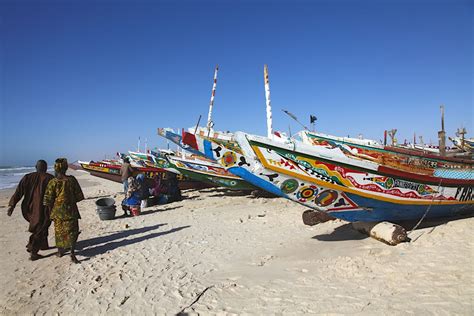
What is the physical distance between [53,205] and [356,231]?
5645 mm

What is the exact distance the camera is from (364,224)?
216 inches

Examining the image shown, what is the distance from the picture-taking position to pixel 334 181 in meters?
4.88

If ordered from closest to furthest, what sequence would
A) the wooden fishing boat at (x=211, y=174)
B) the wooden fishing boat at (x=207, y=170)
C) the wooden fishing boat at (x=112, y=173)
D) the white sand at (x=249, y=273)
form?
1. the white sand at (x=249, y=273)
2. the wooden fishing boat at (x=207, y=170)
3. the wooden fishing boat at (x=211, y=174)
4. the wooden fishing boat at (x=112, y=173)

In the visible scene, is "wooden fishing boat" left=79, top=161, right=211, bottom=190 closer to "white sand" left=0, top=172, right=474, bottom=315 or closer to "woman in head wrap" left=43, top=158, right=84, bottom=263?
"white sand" left=0, top=172, right=474, bottom=315

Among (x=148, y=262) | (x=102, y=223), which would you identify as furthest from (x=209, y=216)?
(x=148, y=262)

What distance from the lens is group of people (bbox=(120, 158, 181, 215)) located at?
8.98 m

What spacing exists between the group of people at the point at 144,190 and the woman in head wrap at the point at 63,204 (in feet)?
13.1

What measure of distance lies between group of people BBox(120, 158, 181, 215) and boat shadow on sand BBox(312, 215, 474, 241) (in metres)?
5.74

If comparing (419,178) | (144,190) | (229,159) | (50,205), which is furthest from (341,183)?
(144,190)

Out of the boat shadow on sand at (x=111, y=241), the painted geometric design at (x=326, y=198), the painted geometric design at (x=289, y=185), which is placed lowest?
the boat shadow on sand at (x=111, y=241)

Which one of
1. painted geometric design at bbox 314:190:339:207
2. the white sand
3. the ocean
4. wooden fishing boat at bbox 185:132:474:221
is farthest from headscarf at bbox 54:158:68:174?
the ocean

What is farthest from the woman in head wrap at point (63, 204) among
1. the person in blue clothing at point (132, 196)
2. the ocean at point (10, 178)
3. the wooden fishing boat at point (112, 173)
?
the ocean at point (10, 178)

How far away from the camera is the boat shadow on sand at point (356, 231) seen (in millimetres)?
5584

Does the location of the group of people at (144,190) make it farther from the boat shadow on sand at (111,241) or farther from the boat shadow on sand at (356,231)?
the boat shadow on sand at (356,231)
